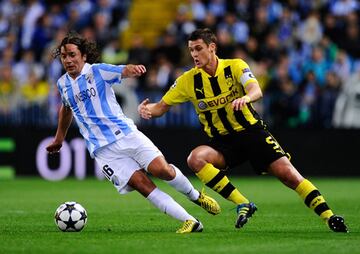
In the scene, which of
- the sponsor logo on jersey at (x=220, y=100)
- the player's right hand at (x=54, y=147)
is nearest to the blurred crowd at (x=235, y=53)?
the player's right hand at (x=54, y=147)

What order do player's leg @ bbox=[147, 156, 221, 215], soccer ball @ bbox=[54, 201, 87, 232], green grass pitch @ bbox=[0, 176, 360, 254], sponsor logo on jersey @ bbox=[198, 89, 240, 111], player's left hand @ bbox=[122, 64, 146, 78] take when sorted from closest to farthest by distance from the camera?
green grass pitch @ bbox=[0, 176, 360, 254]
player's left hand @ bbox=[122, 64, 146, 78]
player's leg @ bbox=[147, 156, 221, 215]
soccer ball @ bbox=[54, 201, 87, 232]
sponsor logo on jersey @ bbox=[198, 89, 240, 111]

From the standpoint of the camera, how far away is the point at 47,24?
2311 cm

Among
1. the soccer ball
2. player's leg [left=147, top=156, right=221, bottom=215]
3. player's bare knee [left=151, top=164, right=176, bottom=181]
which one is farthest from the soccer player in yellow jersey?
the soccer ball

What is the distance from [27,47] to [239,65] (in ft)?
44.0

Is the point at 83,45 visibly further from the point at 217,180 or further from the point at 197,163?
the point at 217,180

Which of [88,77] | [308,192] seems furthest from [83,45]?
[308,192]

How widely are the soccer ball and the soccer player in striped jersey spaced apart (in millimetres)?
486

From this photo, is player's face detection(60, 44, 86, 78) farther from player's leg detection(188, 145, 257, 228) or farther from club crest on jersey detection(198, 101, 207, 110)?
player's leg detection(188, 145, 257, 228)

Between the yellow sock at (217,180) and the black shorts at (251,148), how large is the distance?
0.85 feet

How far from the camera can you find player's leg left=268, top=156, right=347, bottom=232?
31.6 feet

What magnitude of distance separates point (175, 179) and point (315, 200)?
1457mm

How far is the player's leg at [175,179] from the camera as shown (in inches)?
387

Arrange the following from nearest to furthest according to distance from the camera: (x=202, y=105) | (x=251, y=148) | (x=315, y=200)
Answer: (x=315, y=200) < (x=251, y=148) < (x=202, y=105)

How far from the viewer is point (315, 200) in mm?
9766
